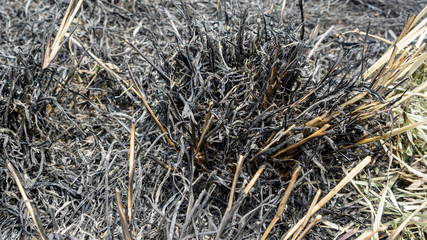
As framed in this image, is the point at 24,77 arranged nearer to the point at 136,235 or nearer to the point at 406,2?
the point at 136,235

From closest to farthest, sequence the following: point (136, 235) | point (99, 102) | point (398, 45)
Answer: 1. point (136, 235)
2. point (398, 45)
3. point (99, 102)

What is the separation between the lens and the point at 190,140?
1105 millimetres

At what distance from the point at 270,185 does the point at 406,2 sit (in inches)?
53.0

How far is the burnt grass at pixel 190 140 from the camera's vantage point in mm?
1058

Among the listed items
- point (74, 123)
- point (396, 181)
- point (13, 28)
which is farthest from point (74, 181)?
point (396, 181)

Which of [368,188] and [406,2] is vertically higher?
[406,2]

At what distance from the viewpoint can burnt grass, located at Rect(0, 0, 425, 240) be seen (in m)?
1.06

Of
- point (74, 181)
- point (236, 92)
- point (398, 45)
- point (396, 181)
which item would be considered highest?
point (398, 45)

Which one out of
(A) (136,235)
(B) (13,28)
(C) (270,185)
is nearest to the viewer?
(A) (136,235)

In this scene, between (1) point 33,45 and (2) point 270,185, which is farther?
(1) point 33,45

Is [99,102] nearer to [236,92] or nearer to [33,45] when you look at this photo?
[33,45]

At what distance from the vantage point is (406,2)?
1925mm

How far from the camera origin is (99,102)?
1378 millimetres

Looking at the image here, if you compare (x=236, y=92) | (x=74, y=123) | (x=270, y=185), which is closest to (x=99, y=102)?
(x=74, y=123)
